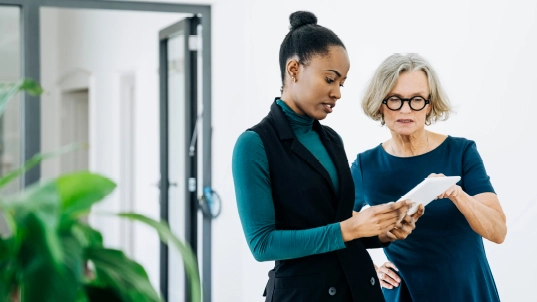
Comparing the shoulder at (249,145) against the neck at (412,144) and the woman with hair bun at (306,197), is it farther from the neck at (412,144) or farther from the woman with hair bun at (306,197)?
the neck at (412,144)

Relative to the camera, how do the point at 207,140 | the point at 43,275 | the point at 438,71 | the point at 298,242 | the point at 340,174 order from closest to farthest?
the point at 43,275 < the point at 298,242 < the point at 340,174 < the point at 438,71 < the point at 207,140

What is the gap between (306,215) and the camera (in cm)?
149

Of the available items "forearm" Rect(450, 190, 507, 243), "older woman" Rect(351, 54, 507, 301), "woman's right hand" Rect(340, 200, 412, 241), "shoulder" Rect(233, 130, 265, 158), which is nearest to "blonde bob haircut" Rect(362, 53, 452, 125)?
"older woman" Rect(351, 54, 507, 301)

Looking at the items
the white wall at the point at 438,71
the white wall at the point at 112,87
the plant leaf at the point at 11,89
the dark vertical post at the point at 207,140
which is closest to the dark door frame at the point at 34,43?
the dark vertical post at the point at 207,140

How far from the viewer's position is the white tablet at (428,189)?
150 centimetres

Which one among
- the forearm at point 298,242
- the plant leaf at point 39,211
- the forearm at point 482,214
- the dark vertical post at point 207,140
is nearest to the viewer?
the plant leaf at point 39,211

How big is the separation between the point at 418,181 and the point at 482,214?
0.67ft

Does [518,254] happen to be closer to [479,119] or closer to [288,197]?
[479,119]

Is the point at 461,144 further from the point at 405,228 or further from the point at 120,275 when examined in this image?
the point at 120,275

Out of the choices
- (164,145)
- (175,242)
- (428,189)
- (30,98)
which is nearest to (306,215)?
(428,189)

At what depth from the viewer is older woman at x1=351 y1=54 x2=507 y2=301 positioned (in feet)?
5.71

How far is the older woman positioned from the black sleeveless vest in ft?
0.91

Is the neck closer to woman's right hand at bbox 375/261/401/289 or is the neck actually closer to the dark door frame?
woman's right hand at bbox 375/261/401/289

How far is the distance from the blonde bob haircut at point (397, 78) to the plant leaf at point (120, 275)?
1382mm
